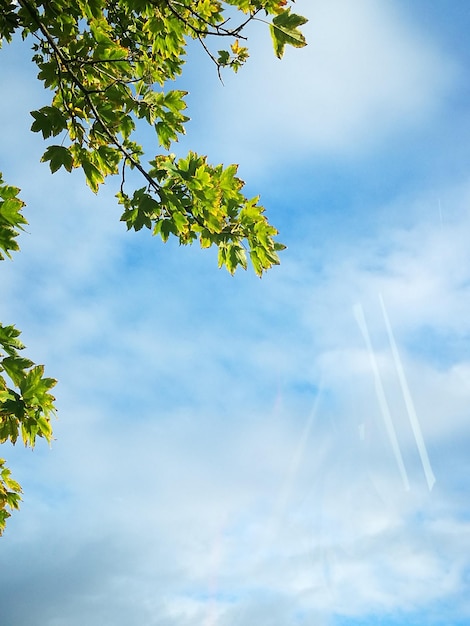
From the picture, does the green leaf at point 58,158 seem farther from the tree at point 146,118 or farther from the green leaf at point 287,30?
the green leaf at point 287,30

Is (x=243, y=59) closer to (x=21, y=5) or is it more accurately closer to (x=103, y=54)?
(x=103, y=54)

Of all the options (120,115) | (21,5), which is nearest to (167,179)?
(120,115)

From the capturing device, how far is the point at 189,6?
5836 mm

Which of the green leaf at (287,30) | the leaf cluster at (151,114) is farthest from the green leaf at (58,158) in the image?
the green leaf at (287,30)

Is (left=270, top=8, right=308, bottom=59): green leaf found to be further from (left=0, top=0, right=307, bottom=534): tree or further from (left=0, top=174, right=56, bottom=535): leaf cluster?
(left=0, top=174, right=56, bottom=535): leaf cluster

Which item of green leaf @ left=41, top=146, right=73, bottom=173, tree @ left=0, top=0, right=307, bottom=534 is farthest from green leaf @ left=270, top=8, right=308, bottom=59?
green leaf @ left=41, top=146, right=73, bottom=173

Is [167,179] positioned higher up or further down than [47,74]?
further down

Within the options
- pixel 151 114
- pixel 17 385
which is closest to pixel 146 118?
pixel 151 114

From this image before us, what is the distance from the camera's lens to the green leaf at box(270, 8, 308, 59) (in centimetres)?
482

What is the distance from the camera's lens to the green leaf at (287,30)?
4.82 metres

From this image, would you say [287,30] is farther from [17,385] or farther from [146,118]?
[17,385]

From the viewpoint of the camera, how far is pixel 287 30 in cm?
484

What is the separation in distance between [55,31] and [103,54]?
651 mm

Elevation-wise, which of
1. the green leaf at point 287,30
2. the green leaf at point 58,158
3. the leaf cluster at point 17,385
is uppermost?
the green leaf at point 287,30
